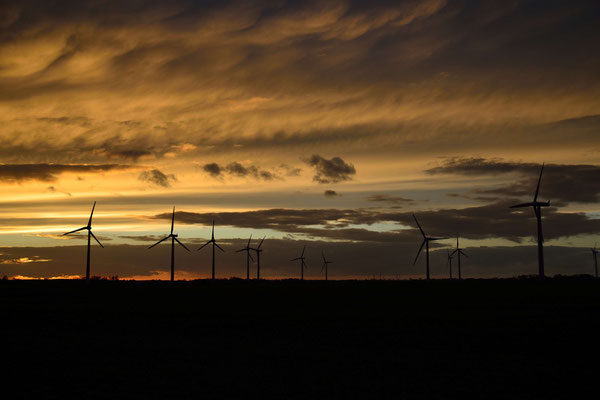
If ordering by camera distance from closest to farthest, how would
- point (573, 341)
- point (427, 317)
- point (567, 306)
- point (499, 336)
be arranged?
1. point (573, 341)
2. point (499, 336)
3. point (427, 317)
4. point (567, 306)

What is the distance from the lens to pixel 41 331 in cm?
4550

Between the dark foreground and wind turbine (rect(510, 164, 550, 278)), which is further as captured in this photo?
wind turbine (rect(510, 164, 550, 278))

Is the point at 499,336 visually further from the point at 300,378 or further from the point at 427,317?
the point at 300,378

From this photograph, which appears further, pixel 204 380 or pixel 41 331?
pixel 41 331

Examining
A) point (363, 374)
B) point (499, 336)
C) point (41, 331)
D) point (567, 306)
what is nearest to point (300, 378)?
point (363, 374)

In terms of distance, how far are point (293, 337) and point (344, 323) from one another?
10.0 metres

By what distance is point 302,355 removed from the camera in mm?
33750

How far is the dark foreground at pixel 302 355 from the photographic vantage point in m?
25.3

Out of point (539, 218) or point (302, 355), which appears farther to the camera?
point (539, 218)

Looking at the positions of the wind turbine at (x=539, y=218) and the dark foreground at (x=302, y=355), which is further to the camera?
the wind turbine at (x=539, y=218)

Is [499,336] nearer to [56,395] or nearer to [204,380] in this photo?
[204,380]

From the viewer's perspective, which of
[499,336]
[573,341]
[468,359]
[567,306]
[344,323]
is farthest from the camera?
[567,306]

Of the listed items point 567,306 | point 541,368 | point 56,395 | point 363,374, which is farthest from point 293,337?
point 567,306

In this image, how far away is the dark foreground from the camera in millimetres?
25312
